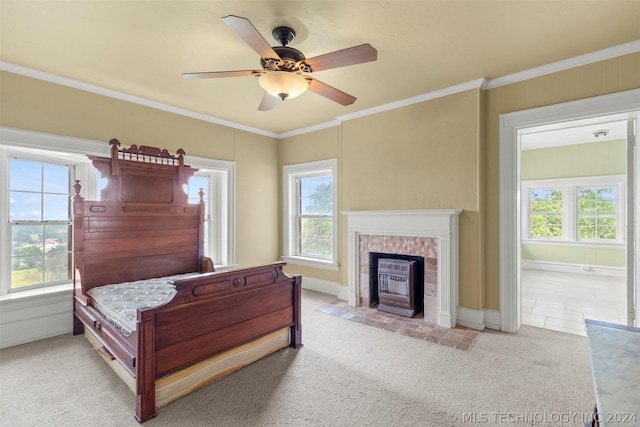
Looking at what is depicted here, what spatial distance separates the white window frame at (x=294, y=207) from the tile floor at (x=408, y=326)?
86cm

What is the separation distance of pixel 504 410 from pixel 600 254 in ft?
19.8

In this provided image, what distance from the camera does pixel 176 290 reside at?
2.09 metres

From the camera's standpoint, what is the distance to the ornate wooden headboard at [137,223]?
3072 millimetres

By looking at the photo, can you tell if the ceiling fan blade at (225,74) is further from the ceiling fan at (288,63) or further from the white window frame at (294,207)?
the white window frame at (294,207)

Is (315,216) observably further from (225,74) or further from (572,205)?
(572,205)

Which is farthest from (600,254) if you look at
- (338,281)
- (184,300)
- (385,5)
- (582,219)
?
(184,300)

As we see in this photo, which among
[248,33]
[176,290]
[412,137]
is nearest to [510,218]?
[412,137]

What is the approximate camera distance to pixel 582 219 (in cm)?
643

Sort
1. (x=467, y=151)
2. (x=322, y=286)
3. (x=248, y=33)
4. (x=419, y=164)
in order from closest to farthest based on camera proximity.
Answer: (x=248, y=33) < (x=467, y=151) < (x=419, y=164) < (x=322, y=286)

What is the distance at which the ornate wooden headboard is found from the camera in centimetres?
307

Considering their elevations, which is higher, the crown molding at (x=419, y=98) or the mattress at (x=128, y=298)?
the crown molding at (x=419, y=98)

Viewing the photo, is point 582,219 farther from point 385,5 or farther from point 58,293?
point 58,293

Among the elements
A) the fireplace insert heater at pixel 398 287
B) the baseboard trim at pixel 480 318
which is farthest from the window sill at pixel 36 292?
the baseboard trim at pixel 480 318

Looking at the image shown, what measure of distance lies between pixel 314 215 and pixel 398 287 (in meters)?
1.88
